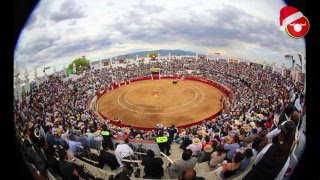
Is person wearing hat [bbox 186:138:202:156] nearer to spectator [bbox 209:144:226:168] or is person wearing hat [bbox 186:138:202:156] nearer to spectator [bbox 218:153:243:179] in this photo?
spectator [bbox 209:144:226:168]

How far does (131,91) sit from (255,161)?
85.1 feet

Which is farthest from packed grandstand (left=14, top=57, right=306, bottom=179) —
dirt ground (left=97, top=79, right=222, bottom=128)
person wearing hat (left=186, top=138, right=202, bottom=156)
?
dirt ground (left=97, top=79, right=222, bottom=128)

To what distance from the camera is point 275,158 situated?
1038cm

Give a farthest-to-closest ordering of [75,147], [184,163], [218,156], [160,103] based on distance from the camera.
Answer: [160,103]
[75,147]
[218,156]
[184,163]

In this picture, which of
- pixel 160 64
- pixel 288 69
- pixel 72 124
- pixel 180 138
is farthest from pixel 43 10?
pixel 160 64

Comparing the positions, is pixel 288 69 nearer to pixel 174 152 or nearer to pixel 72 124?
pixel 174 152

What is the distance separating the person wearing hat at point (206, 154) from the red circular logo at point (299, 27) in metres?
6.01

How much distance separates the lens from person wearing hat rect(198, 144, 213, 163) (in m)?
10.5

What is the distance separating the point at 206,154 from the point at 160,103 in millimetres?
18411

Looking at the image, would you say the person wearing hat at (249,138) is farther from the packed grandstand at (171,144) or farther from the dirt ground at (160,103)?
the dirt ground at (160,103)

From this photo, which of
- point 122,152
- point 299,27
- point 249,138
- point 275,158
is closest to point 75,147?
point 122,152

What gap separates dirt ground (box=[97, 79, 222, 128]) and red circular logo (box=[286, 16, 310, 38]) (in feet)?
42.9

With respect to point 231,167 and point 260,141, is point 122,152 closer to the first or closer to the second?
point 231,167

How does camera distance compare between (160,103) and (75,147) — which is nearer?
(75,147)
